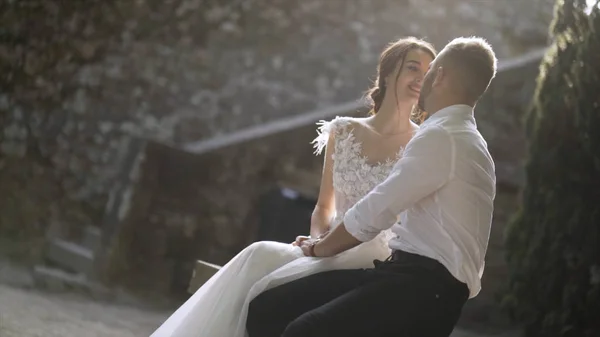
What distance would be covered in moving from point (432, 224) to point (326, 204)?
71 cm

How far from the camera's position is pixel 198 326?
1736mm

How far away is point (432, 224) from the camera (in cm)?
150

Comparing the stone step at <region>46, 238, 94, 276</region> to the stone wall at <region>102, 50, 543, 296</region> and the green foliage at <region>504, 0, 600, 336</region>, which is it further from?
the green foliage at <region>504, 0, 600, 336</region>

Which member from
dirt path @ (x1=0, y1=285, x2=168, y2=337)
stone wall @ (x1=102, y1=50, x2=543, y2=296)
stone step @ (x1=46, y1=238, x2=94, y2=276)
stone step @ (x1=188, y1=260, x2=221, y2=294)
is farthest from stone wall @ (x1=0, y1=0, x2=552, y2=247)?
stone step @ (x1=188, y1=260, x2=221, y2=294)

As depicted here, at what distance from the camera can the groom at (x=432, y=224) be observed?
146 cm

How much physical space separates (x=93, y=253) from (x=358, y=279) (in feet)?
9.93

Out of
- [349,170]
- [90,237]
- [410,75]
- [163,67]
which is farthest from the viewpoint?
[163,67]

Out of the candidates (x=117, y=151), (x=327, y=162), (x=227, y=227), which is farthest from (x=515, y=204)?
(x=117, y=151)

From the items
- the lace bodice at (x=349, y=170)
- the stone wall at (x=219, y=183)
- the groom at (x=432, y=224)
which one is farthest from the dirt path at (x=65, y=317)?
the groom at (x=432, y=224)

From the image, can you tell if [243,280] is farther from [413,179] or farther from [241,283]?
[413,179]

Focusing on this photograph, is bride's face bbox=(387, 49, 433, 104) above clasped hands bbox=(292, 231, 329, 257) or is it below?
above

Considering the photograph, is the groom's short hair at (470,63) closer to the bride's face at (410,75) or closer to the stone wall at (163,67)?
the bride's face at (410,75)

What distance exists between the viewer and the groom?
1.46m

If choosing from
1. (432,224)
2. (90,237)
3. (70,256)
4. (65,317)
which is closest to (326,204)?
(432,224)
